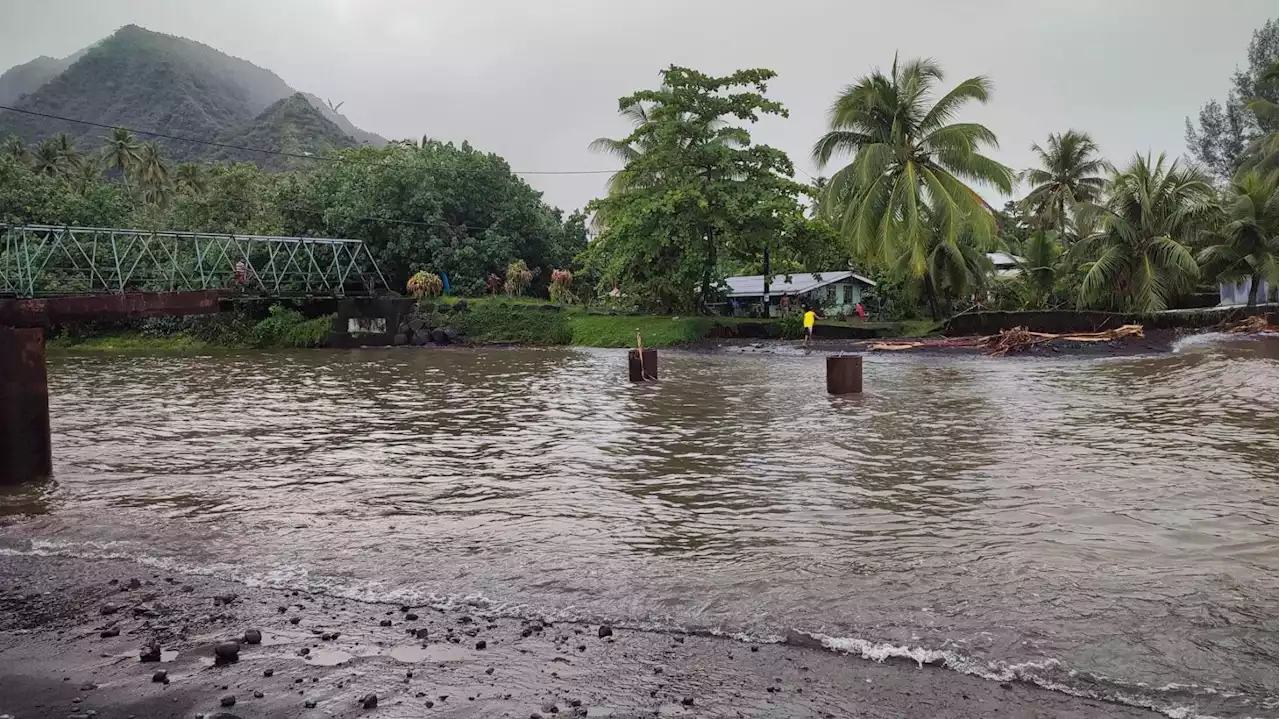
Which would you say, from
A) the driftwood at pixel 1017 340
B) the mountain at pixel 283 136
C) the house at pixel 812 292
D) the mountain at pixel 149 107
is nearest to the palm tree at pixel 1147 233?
the driftwood at pixel 1017 340

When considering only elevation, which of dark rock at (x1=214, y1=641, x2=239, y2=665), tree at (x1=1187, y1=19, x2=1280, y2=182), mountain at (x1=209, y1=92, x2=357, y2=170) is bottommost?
dark rock at (x1=214, y1=641, x2=239, y2=665)

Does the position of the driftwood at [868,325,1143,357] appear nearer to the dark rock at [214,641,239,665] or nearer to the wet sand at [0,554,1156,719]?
the wet sand at [0,554,1156,719]

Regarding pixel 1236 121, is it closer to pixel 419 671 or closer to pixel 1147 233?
pixel 1147 233

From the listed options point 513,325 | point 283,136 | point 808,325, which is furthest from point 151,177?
point 808,325

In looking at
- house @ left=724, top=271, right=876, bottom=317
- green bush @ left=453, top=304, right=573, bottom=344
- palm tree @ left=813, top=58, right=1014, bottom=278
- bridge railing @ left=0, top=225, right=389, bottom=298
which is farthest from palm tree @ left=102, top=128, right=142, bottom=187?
palm tree @ left=813, top=58, right=1014, bottom=278

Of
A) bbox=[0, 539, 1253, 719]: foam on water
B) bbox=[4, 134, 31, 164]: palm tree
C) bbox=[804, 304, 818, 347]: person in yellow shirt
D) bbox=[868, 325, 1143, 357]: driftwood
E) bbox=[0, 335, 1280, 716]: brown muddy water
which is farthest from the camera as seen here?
bbox=[4, 134, 31, 164]: palm tree

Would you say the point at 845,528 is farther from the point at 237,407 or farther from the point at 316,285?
the point at 316,285

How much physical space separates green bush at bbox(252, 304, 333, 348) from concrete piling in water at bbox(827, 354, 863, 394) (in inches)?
1158

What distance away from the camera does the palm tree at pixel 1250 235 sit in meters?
29.6

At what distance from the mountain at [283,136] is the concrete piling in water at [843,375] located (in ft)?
327

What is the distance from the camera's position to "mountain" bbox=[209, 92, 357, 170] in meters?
108

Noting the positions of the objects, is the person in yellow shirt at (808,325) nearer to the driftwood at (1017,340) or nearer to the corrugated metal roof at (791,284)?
the driftwood at (1017,340)

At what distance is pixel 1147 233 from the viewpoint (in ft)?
99.5

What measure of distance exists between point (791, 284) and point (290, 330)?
24.2m
